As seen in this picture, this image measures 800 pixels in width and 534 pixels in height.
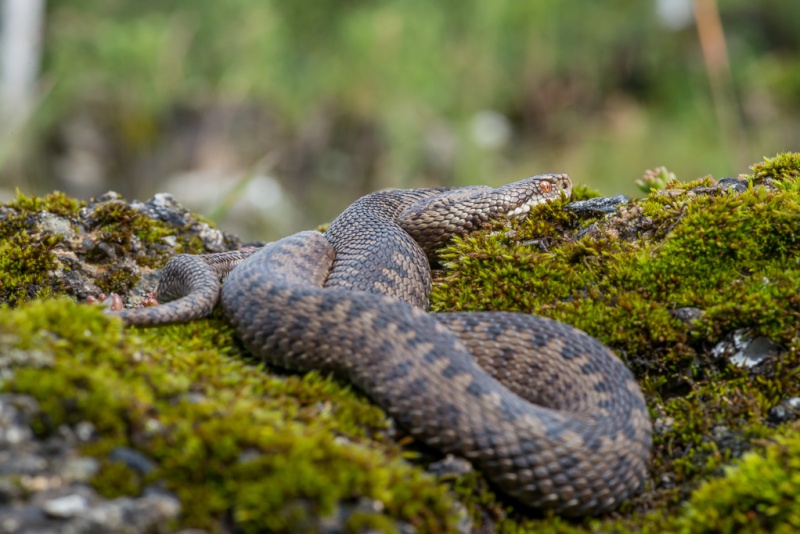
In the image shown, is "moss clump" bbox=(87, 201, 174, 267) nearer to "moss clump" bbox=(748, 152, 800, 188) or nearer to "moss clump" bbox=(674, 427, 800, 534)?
"moss clump" bbox=(674, 427, 800, 534)

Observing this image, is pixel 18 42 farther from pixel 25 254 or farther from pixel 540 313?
pixel 540 313

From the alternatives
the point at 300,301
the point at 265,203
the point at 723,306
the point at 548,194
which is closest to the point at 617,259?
the point at 723,306

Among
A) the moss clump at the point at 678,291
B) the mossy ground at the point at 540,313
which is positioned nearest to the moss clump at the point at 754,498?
the mossy ground at the point at 540,313

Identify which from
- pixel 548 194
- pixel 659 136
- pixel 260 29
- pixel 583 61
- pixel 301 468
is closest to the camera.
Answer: pixel 301 468

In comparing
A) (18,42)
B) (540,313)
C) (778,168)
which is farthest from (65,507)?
(18,42)

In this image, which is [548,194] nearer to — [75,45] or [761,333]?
[761,333]

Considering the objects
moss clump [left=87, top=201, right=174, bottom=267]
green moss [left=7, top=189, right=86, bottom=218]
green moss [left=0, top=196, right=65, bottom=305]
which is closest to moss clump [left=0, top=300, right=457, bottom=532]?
green moss [left=0, top=196, right=65, bottom=305]

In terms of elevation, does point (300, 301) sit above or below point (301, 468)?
above
